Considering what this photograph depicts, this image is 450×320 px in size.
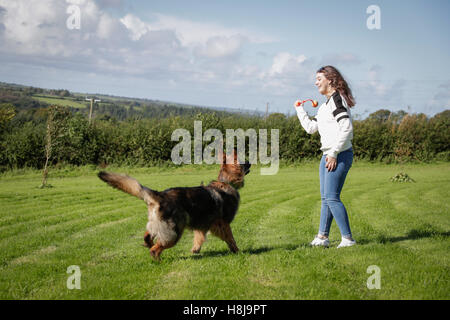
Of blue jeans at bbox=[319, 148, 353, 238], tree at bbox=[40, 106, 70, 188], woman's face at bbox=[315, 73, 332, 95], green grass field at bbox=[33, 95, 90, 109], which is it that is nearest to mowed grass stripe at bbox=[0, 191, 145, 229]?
tree at bbox=[40, 106, 70, 188]

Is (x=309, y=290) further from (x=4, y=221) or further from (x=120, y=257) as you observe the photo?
(x=4, y=221)

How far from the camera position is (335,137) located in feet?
16.1

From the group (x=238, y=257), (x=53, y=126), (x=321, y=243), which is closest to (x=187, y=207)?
(x=238, y=257)

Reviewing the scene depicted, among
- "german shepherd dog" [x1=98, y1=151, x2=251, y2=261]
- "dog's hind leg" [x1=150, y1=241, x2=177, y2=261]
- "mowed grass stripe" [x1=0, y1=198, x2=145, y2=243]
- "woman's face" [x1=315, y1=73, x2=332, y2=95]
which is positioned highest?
"woman's face" [x1=315, y1=73, x2=332, y2=95]

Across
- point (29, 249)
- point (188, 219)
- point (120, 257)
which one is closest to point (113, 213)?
point (29, 249)

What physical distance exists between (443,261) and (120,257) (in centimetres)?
456

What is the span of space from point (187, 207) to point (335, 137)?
2388 millimetres

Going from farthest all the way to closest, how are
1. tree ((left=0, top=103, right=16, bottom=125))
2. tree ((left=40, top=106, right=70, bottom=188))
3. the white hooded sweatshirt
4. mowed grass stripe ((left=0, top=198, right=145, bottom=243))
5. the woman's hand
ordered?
1. tree ((left=0, top=103, right=16, bottom=125))
2. tree ((left=40, top=106, right=70, bottom=188))
3. mowed grass stripe ((left=0, top=198, right=145, bottom=243))
4. the woman's hand
5. the white hooded sweatshirt

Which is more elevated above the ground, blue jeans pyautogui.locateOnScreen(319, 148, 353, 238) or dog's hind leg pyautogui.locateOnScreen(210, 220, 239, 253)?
blue jeans pyautogui.locateOnScreen(319, 148, 353, 238)

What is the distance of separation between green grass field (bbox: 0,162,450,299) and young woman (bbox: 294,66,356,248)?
72 cm

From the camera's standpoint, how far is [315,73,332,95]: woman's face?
517 cm

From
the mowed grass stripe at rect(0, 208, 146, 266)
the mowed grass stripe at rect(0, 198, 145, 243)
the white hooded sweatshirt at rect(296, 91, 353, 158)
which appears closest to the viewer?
the white hooded sweatshirt at rect(296, 91, 353, 158)

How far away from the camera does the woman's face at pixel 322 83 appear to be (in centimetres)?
517

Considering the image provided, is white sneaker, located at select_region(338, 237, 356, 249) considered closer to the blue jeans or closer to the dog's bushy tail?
the blue jeans
